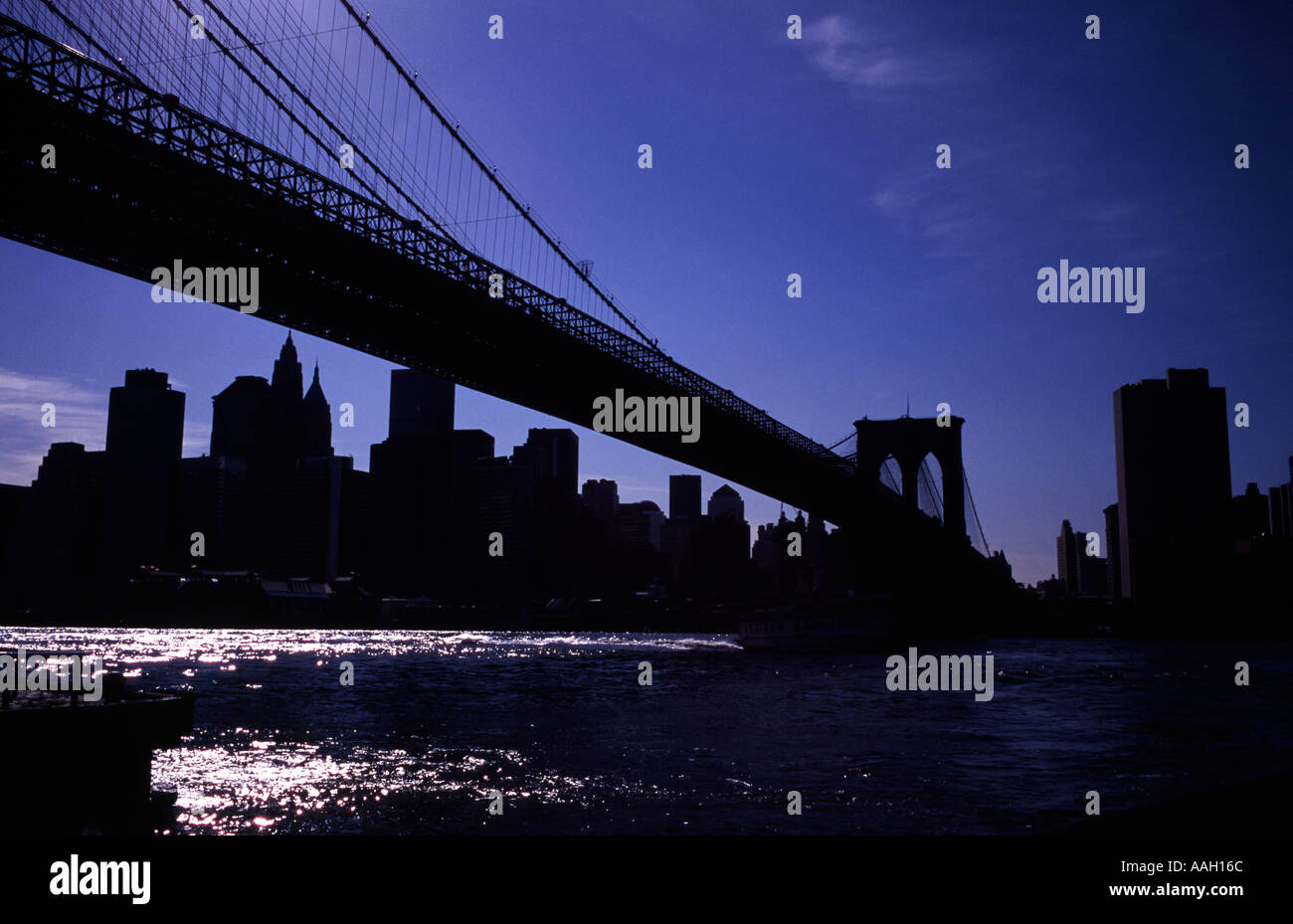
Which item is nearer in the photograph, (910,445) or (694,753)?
(694,753)

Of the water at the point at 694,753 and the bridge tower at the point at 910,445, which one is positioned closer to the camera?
the water at the point at 694,753

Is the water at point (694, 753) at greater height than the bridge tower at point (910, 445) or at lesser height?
lesser

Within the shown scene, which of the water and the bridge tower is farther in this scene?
the bridge tower

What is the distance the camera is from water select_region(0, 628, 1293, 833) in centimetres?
1180

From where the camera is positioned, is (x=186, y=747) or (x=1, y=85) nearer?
(x=186, y=747)

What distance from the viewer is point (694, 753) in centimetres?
1725

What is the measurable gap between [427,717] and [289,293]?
14.5 m

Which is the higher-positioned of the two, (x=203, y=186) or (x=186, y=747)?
(x=203, y=186)

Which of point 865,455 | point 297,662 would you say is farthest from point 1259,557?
point 297,662

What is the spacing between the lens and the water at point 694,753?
11.8m

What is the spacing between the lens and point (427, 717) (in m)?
23.5

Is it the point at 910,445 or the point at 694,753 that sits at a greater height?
the point at 910,445

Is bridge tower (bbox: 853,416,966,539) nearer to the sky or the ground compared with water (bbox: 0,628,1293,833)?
nearer to the sky
